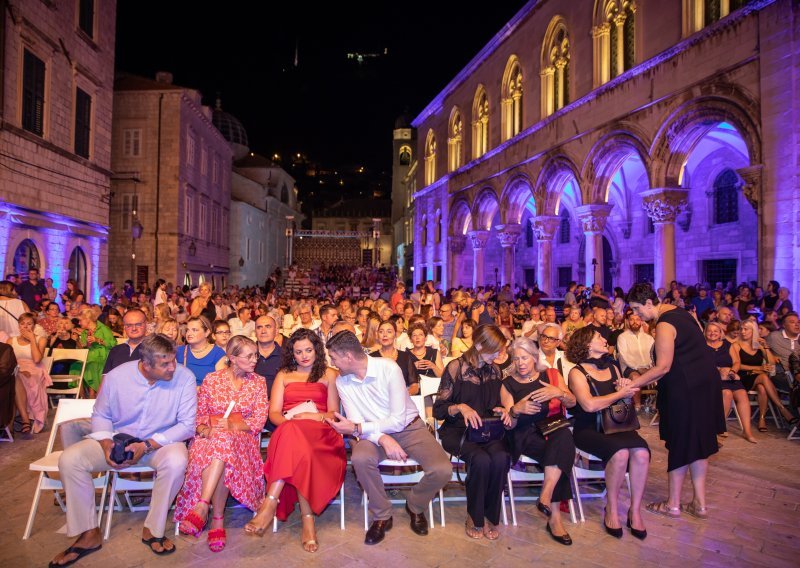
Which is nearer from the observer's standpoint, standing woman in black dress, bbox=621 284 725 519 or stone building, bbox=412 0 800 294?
standing woman in black dress, bbox=621 284 725 519

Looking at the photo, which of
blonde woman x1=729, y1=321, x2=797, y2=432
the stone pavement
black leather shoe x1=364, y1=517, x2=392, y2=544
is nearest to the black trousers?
the stone pavement

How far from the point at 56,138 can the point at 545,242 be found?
17.2 meters

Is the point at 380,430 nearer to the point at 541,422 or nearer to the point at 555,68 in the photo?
the point at 541,422

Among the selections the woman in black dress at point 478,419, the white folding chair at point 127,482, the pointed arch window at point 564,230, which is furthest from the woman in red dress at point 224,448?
the pointed arch window at point 564,230

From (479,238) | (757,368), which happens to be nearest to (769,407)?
(757,368)

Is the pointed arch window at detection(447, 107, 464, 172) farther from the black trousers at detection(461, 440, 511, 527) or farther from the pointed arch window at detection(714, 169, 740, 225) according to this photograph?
the black trousers at detection(461, 440, 511, 527)

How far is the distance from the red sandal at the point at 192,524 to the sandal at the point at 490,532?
2.26 metres

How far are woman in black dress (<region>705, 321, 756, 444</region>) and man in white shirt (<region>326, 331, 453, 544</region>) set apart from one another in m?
4.62

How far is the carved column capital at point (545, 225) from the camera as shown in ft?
67.3

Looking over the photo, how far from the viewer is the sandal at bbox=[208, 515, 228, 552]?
13.3 ft

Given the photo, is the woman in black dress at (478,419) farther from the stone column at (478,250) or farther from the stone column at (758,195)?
the stone column at (478,250)

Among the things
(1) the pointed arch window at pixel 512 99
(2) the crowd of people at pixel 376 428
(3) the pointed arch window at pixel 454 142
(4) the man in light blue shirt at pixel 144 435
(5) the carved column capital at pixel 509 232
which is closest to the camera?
(4) the man in light blue shirt at pixel 144 435

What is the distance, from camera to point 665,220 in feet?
46.9

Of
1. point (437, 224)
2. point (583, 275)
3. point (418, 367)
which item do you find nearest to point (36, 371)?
point (418, 367)
